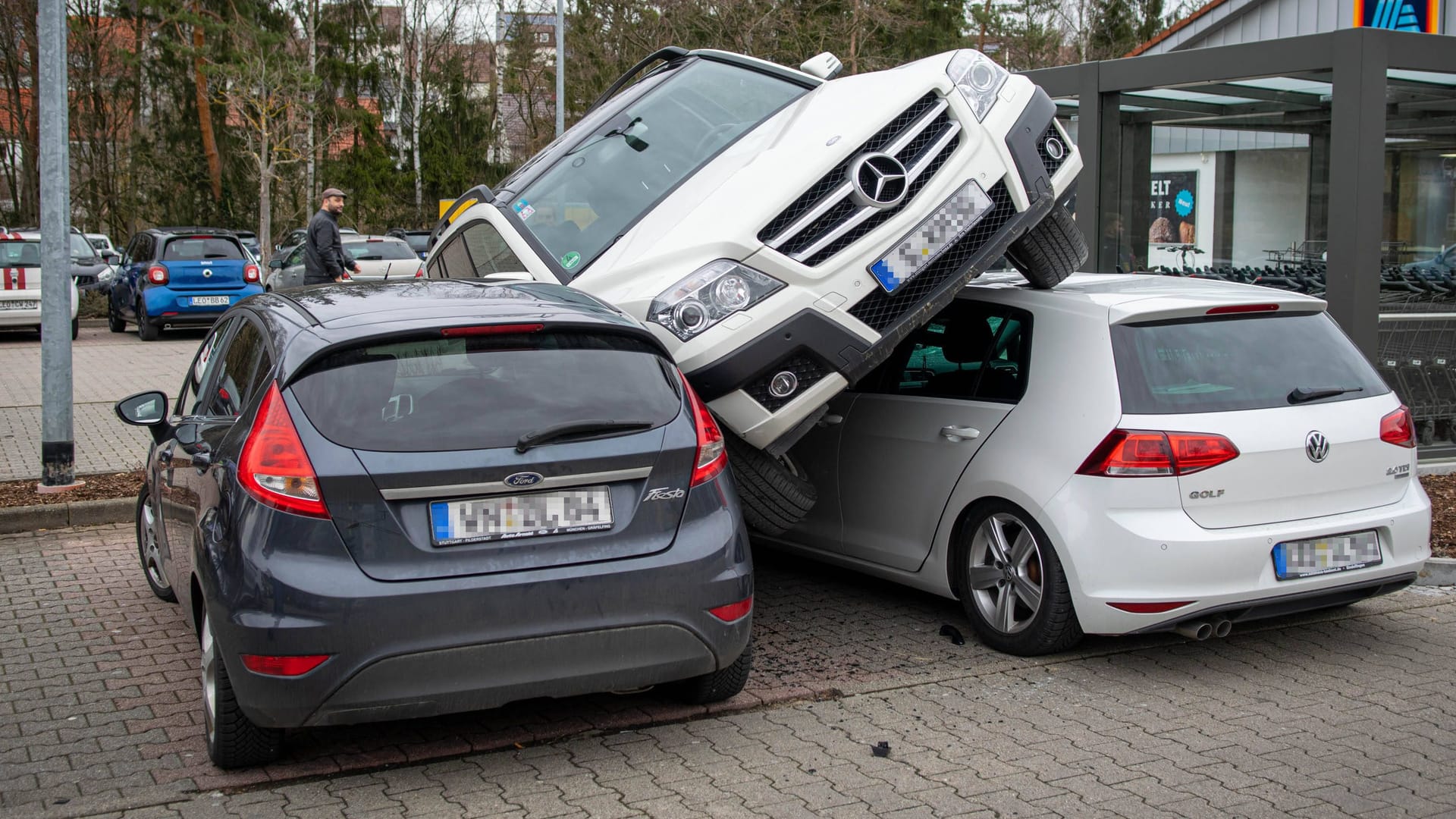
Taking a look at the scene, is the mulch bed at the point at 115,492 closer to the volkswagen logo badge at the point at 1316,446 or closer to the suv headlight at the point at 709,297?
the volkswagen logo badge at the point at 1316,446

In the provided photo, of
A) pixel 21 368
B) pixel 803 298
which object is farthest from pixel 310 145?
pixel 803 298

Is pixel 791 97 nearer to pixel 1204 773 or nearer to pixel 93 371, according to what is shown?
pixel 1204 773

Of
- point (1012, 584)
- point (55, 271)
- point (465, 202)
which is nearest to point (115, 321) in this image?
point (55, 271)

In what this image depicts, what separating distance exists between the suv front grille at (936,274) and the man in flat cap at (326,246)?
33.3 feet

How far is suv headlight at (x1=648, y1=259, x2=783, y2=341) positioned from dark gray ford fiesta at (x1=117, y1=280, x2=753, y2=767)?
744 mm

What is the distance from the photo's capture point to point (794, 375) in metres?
5.33

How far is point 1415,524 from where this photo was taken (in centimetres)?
527

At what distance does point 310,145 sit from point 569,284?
3166 centimetres

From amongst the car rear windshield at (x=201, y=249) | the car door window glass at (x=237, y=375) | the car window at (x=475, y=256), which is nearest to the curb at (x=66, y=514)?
the car window at (x=475, y=256)

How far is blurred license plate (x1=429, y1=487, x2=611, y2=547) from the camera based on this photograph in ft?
12.9

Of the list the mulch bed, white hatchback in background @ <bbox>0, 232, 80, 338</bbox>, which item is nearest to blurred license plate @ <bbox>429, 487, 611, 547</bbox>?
the mulch bed

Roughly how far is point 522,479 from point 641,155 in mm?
3158

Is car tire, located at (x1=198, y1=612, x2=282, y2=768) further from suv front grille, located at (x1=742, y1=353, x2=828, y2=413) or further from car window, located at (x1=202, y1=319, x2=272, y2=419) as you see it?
suv front grille, located at (x1=742, y1=353, x2=828, y2=413)

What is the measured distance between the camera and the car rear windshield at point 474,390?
Answer: 3.99m
